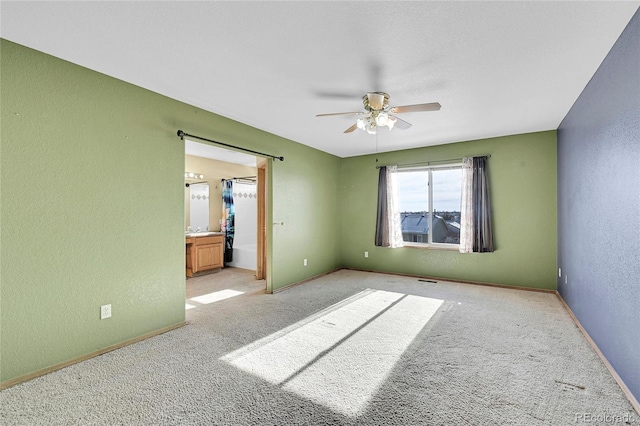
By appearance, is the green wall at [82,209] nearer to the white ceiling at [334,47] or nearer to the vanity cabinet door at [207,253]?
the white ceiling at [334,47]

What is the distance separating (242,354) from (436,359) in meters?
1.63

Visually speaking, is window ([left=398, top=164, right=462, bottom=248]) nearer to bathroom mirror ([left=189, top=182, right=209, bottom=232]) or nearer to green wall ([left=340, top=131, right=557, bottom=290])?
green wall ([left=340, top=131, right=557, bottom=290])

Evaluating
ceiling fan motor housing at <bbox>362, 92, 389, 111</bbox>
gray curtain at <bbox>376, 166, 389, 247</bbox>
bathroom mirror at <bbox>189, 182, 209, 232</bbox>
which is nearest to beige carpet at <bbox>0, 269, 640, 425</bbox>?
gray curtain at <bbox>376, 166, 389, 247</bbox>

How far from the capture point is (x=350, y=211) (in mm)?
5992

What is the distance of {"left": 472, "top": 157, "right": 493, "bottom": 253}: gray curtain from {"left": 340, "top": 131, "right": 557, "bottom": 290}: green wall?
137 mm

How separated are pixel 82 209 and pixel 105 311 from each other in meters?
0.90

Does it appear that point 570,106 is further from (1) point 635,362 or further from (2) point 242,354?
(2) point 242,354

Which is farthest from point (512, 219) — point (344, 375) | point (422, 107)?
Answer: point (344, 375)

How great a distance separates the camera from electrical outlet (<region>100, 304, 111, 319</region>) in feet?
8.07

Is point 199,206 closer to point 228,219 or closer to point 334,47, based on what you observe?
point 228,219

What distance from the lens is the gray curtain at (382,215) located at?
5402 mm

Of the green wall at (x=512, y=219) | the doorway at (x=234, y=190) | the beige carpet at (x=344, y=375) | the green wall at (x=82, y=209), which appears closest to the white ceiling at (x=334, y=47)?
the green wall at (x=82, y=209)

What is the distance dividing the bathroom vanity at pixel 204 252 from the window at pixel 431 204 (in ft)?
12.2
